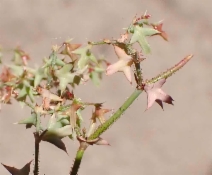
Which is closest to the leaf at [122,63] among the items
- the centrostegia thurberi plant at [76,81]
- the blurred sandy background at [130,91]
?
the centrostegia thurberi plant at [76,81]

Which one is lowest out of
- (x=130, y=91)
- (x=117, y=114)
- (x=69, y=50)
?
(x=117, y=114)

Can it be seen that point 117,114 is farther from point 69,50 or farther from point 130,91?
point 130,91

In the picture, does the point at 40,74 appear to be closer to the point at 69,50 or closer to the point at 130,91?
the point at 69,50

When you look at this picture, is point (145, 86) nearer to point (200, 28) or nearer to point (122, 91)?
point (122, 91)

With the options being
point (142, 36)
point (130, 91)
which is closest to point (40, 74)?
point (142, 36)

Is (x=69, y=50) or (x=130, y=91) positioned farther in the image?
(x=130, y=91)

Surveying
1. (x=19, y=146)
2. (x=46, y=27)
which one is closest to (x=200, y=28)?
(x=46, y=27)

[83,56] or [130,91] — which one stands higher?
[130,91]

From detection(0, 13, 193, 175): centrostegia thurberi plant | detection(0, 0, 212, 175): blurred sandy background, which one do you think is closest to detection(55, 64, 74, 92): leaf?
detection(0, 13, 193, 175): centrostegia thurberi plant

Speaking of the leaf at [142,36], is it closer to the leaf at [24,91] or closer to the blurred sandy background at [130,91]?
the leaf at [24,91]
